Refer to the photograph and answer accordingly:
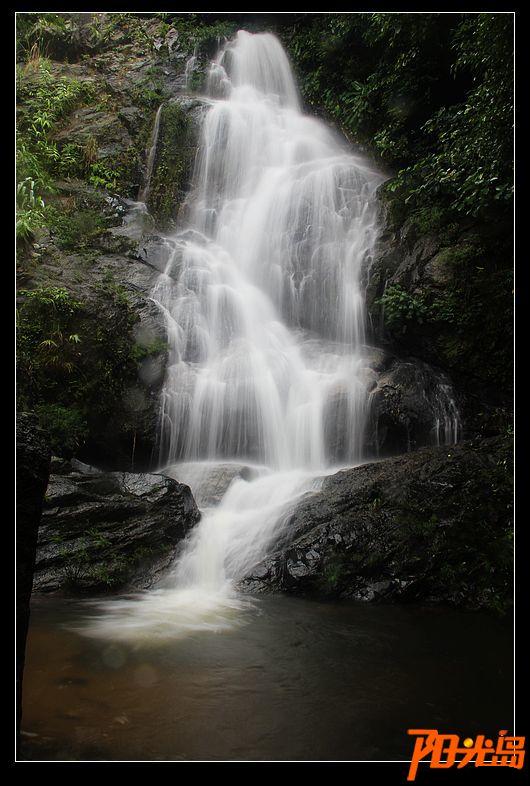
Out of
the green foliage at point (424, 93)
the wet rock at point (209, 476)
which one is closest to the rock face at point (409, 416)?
the wet rock at point (209, 476)

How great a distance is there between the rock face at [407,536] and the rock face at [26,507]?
383 centimetres

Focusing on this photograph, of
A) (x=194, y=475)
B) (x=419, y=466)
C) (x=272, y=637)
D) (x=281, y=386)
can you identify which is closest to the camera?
(x=272, y=637)

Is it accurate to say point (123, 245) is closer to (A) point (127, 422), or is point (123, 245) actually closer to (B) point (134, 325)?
(B) point (134, 325)

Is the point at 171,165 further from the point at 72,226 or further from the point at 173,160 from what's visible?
the point at 72,226

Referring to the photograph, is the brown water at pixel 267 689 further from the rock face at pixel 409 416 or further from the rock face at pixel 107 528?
the rock face at pixel 409 416

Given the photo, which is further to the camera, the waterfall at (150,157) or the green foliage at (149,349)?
the waterfall at (150,157)

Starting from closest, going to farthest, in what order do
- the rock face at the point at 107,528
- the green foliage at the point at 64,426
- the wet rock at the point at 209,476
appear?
the rock face at the point at 107,528, the wet rock at the point at 209,476, the green foliage at the point at 64,426

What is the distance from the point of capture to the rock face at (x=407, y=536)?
5402 mm

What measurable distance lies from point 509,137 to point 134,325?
650cm

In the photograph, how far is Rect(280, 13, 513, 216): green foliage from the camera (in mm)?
6320

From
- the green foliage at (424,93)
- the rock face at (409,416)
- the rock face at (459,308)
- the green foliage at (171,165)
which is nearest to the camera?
the green foliage at (424,93)

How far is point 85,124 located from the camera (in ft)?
44.9

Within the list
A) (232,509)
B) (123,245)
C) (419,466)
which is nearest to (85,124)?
(123,245)

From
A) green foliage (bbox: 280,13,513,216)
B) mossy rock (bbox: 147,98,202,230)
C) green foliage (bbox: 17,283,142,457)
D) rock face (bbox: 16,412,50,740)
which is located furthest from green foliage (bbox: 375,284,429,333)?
rock face (bbox: 16,412,50,740)
